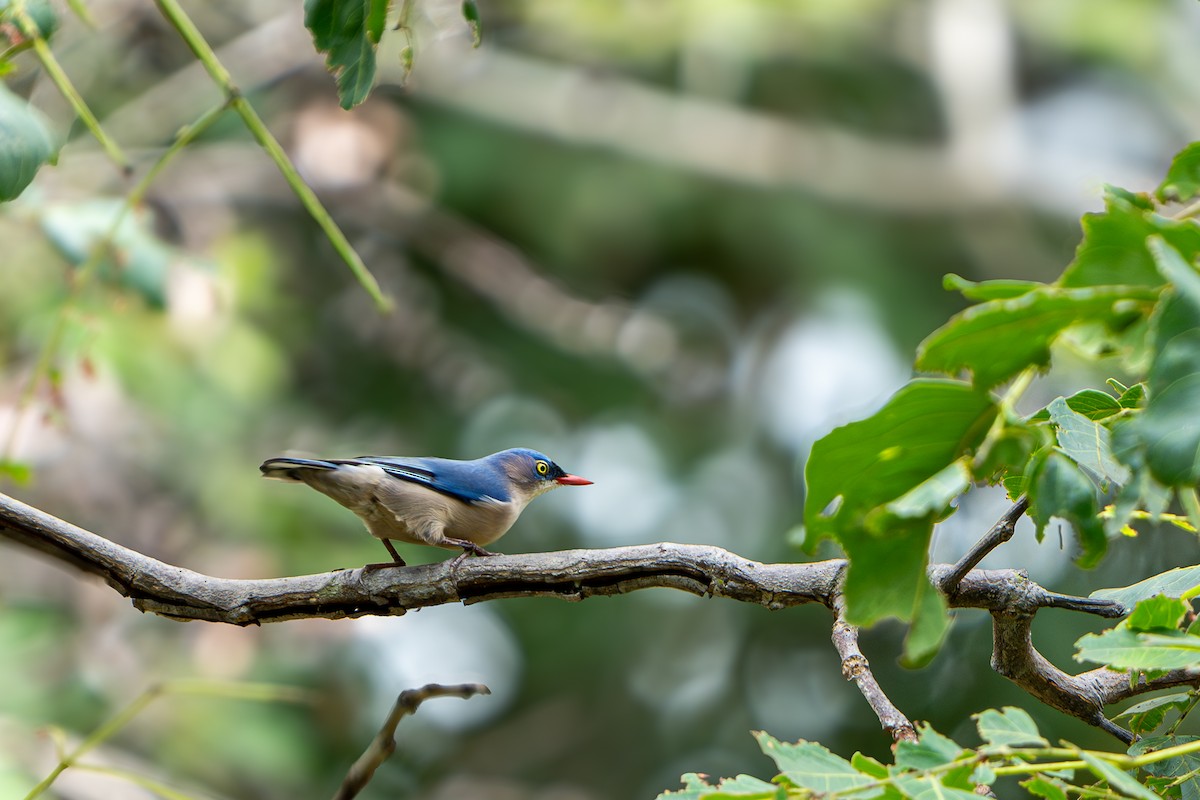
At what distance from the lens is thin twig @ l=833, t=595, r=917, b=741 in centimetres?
177

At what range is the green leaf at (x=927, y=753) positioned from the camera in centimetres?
134

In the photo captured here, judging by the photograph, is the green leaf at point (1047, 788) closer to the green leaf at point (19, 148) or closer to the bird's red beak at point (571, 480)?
the green leaf at point (19, 148)

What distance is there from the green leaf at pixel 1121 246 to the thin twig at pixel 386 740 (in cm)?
81

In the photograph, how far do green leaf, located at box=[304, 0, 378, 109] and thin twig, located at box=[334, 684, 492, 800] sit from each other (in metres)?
1.22

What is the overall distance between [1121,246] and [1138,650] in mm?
512

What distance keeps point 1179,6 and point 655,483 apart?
5.65m

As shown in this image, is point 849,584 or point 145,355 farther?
point 145,355

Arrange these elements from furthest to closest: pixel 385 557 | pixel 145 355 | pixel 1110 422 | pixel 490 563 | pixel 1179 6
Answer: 1. pixel 1179 6
2. pixel 385 557
3. pixel 145 355
4. pixel 490 563
5. pixel 1110 422

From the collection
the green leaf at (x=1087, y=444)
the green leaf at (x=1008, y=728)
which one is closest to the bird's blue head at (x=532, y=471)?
the green leaf at (x=1087, y=444)

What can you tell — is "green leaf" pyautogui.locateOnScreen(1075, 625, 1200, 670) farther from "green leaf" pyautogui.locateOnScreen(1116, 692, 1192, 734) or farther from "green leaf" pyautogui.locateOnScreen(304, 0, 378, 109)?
"green leaf" pyautogui.locateOnScreen(304, 0, 378, 109)

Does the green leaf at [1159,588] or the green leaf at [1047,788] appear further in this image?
the green leaf at [1159,588]

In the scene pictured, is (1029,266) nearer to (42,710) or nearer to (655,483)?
(655,483)

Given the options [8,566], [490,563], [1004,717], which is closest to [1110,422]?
[1004,717]

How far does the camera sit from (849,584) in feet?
4.33
